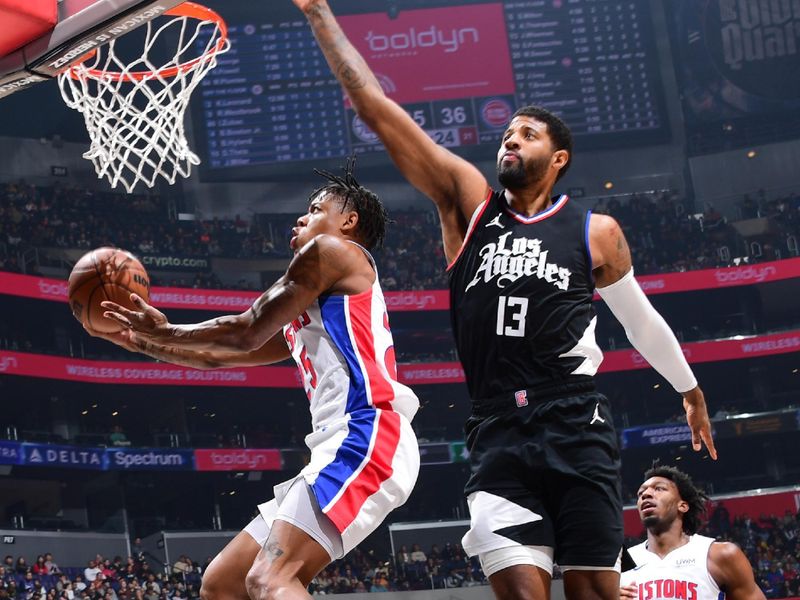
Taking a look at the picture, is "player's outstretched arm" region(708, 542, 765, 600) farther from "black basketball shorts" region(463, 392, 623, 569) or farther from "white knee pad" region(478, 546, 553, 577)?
"white knee pad" region(478, 546, 553, 577)

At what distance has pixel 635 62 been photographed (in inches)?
1072

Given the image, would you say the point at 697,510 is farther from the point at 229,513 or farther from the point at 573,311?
the point at 229,513

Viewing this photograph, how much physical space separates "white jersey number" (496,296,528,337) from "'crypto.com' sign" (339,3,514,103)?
24.1 metres

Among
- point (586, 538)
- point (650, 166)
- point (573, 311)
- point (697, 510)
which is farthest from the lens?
point (650, 166)

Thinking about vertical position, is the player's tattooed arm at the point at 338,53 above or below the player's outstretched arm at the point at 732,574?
above

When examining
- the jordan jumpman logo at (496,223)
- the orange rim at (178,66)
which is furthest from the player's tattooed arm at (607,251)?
the orange rim at (178,66)

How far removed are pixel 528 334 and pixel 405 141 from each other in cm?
75

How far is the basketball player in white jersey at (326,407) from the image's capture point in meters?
3.39

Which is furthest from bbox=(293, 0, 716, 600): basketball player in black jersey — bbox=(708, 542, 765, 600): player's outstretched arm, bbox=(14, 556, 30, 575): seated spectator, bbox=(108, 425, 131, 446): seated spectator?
bbox=(108, 425, 131, 446): seated spectator

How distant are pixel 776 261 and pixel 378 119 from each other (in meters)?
24.7

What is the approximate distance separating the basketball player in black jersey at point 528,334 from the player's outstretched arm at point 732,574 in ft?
9.36

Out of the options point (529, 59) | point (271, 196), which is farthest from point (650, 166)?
point (271, 196)

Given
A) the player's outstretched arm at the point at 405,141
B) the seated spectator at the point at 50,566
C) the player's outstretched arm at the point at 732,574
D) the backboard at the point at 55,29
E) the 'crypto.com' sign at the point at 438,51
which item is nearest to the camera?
the player's outstretched arm at the point at 405,141

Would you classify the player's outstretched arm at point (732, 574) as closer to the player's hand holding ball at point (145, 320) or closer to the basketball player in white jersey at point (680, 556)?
the basketball player in white jersey at point (680, 556)
